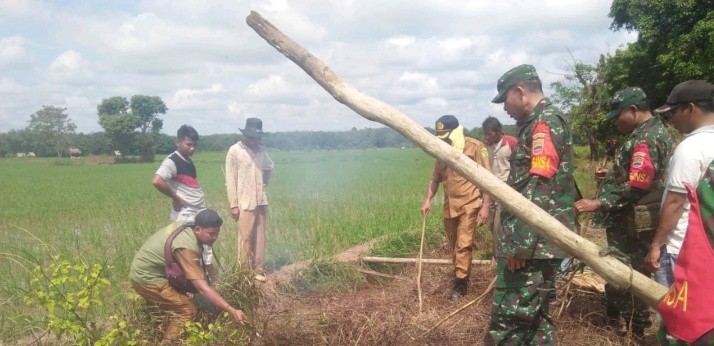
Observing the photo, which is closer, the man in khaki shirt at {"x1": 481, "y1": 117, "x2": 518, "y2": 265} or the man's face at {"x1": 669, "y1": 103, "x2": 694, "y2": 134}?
the man's face at {"x1": 669, "y1": 103, "x2": 694, "y2": 134}

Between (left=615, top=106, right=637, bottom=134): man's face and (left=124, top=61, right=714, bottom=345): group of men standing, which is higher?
(left=615, top=106, right=637, bottom=134): man's face

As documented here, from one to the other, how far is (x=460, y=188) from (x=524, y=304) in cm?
213

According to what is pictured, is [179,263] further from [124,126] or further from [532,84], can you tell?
[124,126]

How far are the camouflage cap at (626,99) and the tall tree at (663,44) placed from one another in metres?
15.4

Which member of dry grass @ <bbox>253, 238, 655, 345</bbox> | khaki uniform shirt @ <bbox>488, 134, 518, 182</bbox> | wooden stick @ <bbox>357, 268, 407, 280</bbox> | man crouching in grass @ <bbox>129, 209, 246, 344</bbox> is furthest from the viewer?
khaki uniform shirt @ <bbox>488, 134, 518, 182</bbox>

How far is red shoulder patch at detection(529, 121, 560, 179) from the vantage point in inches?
103

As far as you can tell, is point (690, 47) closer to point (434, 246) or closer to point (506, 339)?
point (434, 246)

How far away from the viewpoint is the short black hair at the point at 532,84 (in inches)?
110

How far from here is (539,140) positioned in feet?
8.73

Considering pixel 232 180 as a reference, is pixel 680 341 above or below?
below

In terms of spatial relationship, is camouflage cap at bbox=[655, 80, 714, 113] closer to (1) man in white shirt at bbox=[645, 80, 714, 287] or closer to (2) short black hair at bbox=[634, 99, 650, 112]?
(1) man in white shirt at bbox=[645, 80, 714, 287]

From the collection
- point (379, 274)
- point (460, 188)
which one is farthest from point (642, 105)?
point (379, 274)

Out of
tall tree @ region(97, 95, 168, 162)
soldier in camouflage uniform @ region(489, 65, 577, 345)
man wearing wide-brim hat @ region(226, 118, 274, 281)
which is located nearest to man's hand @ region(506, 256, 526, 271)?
soldier in camouflage uniform @ region(489, 65, 577, 345)

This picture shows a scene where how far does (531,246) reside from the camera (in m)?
2.70
